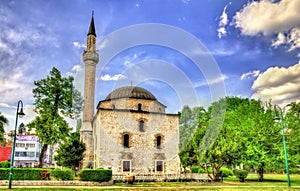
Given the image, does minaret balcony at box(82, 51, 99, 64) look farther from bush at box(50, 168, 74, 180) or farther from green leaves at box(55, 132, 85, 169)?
bush at box(50, 168, 74, 180)

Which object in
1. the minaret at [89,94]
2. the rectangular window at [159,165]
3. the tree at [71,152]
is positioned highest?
the minaret at [89,94]

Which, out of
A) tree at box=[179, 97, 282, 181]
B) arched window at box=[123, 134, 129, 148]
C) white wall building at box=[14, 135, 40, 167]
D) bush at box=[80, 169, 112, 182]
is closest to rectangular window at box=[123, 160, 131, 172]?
arched window at box=[123, 134, 129, 148]

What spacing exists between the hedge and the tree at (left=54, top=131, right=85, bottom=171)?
21.9ft

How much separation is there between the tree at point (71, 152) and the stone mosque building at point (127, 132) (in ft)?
4.57

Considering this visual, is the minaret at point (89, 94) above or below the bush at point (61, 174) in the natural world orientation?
above

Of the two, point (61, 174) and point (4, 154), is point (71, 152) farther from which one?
point (4, 154)

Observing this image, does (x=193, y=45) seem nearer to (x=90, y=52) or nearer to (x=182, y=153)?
(x=182, y=153)

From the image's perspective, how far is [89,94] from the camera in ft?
92.1

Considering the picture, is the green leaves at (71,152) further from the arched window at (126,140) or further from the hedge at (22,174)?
the hedge at (22,174)

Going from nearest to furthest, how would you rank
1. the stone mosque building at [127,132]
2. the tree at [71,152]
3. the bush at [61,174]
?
the bush at [61,174] < the tree at [71,152] < the stone mosque building at [127,132]

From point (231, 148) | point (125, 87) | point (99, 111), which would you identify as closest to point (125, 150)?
point (99, 111)

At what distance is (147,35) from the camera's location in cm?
2439

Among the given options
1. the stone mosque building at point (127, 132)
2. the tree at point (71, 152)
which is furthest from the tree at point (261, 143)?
the tree at point (71, 152)

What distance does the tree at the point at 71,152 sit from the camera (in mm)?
23953
